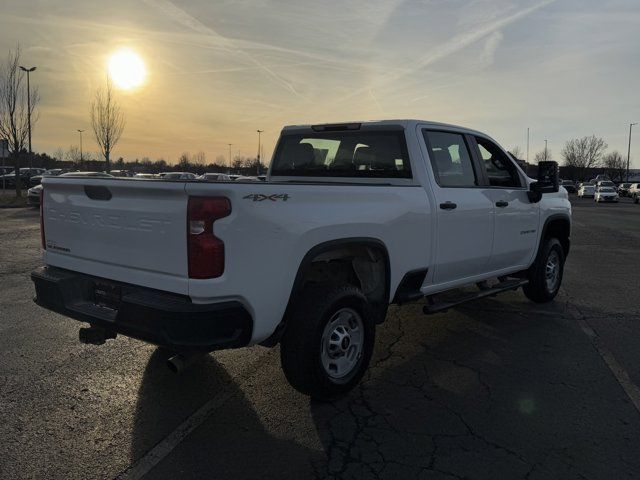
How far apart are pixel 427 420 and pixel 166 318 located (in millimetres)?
1833

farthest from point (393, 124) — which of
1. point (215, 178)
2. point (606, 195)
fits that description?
point (606, 195)

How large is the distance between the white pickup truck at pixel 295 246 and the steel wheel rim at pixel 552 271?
5.28 ft

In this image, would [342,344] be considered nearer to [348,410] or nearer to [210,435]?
[348,410]

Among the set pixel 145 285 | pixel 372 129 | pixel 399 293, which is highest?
pixel 372 129

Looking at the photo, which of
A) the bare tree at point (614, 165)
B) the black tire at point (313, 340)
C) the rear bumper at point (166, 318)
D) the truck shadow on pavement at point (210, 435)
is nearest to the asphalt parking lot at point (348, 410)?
the truck shadow on pavement at point (210, 435)

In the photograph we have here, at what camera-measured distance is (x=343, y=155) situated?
17.1 ft

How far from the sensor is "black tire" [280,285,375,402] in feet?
11.7

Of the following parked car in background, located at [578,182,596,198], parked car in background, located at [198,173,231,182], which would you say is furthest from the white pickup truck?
parked car in background, located at [578,182,596,198]

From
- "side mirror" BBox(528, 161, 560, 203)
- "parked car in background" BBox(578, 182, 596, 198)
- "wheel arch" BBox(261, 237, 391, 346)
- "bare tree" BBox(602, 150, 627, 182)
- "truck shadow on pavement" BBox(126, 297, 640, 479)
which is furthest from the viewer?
"bare tree" BBox(602, 150, 627, 182)

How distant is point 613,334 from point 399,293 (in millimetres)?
2678

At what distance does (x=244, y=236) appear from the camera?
311 centimetres

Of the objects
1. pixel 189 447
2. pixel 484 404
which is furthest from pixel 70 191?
pixel 484 404

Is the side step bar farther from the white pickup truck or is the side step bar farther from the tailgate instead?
the tailgate

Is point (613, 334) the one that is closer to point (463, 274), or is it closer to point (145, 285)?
point (463, 274)
